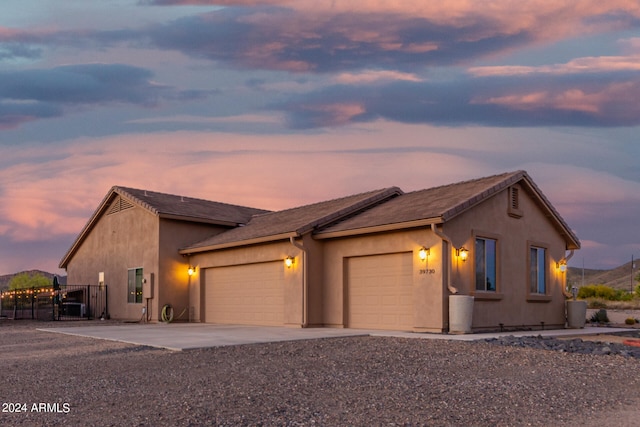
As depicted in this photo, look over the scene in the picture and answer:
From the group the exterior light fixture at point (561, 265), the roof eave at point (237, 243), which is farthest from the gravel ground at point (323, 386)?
the exterior light fixture at point (561, 265)

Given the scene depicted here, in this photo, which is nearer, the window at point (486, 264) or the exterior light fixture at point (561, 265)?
the window at point (486, 264)

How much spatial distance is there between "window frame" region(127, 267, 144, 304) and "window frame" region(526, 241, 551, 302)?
13.9 metres

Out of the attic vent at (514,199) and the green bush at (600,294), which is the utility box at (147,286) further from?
the green bush at (600,294)

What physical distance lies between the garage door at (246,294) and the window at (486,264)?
585 centimetres

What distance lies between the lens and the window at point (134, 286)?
2381cm

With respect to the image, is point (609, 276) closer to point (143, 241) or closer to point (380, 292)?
point (143, 241)

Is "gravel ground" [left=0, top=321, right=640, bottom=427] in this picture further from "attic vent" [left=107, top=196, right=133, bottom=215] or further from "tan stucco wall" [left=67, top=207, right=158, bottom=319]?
"attic vent" [left=107, top=196, right=133, bottom=215]

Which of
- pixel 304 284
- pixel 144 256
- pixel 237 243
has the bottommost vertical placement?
pixel 304 284

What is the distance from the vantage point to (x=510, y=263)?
1673 cm

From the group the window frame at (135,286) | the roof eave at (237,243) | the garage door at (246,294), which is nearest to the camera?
the roof eave at (237,243)

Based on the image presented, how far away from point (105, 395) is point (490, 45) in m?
14.8

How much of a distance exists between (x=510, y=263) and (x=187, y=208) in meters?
13.1

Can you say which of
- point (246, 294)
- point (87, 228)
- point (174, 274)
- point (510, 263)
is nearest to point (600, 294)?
point (510, 263)

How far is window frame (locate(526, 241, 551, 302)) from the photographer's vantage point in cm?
1731
